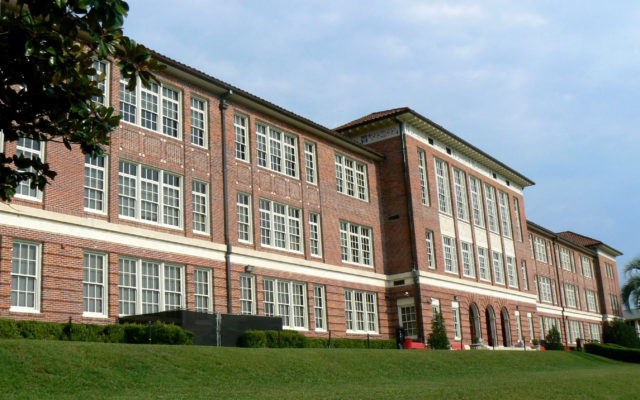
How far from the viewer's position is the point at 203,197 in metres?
26.8

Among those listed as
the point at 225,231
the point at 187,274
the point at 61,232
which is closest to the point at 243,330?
the point at 187,274

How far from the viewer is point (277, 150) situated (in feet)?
104

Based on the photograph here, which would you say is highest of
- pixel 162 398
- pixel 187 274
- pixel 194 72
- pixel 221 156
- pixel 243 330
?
pixel 194 72

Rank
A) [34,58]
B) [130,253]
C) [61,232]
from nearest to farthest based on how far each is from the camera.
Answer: [34,58] → [61,232] → [130,253]

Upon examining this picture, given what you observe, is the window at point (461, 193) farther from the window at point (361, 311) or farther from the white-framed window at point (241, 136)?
the white-framed window at point (241, 136)

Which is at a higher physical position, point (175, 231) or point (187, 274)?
point (175, 231)

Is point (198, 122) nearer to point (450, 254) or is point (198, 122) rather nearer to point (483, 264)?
point (450, 254)

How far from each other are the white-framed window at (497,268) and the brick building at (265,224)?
141mm

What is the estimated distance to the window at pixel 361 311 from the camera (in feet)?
110

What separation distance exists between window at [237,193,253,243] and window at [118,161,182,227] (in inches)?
133

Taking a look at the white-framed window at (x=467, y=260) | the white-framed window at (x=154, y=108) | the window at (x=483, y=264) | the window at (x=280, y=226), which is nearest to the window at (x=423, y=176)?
the white-framed window at (x=467, y=260)

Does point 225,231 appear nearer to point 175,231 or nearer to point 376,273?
point 175,231

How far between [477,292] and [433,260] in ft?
19.4

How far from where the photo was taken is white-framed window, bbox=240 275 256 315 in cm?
2738
